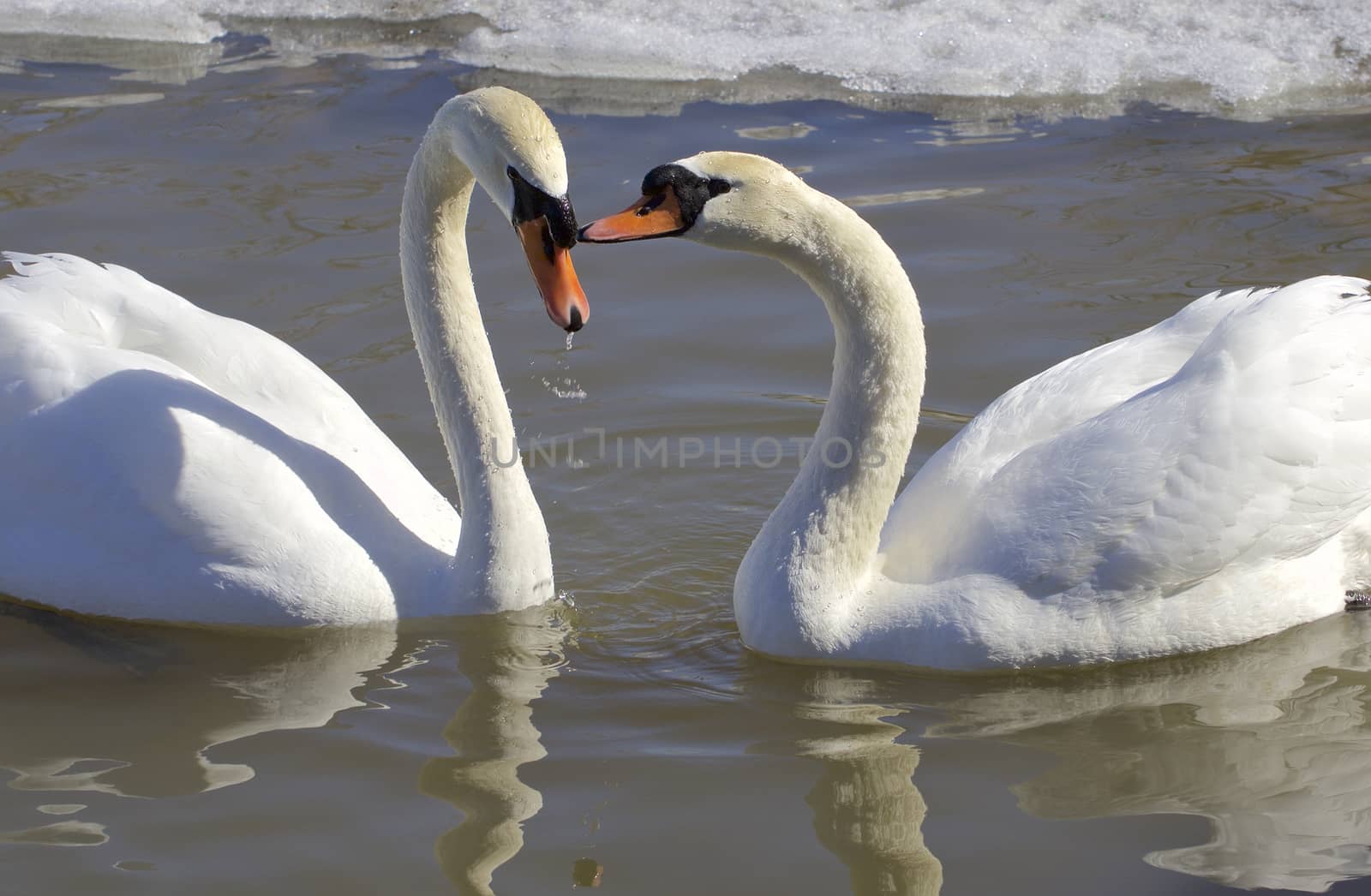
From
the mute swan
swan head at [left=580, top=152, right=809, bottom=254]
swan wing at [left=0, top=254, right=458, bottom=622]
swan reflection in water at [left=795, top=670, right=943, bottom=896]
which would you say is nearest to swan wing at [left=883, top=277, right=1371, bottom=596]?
the mute swan

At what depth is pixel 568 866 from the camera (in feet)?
13.7

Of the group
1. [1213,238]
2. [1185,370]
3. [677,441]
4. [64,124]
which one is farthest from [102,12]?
[1185,370]

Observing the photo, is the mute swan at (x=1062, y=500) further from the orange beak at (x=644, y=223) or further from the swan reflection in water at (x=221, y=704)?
the swan reflection in water at (x=221, y=704)

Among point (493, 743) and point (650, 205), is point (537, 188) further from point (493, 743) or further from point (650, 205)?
point (493, 743)

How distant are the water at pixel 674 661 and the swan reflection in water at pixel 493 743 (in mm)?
13

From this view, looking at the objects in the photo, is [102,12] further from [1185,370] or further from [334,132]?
[1185,370]

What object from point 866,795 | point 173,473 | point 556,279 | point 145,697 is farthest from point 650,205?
point 145,697

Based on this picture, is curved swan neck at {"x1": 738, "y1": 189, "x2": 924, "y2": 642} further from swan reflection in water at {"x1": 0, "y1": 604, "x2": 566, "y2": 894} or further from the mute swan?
swan reflection in water at {"x1": 0, "y1": 604, "x2": 566, "y2": 894}

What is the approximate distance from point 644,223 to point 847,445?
1.00 m

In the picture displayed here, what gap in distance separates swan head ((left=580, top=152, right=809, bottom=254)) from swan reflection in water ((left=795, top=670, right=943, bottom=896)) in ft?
4.41

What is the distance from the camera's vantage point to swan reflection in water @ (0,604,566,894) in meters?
4.48

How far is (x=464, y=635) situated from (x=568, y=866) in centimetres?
146

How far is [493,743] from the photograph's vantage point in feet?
15.8

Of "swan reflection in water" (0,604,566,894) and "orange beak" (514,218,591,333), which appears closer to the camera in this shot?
"swan reflection in water" (0,604,566,894)
